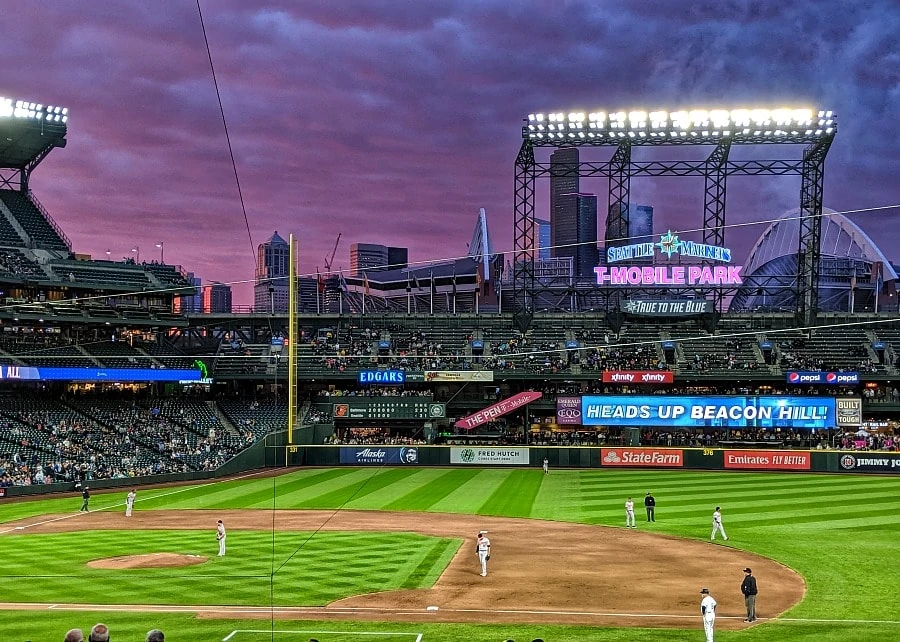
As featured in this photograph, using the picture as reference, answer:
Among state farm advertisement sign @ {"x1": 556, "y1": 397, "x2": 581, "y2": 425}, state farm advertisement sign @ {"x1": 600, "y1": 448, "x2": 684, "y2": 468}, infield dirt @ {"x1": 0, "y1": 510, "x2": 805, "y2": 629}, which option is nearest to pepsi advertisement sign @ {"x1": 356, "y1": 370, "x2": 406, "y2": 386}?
state farm advertisement sign @ {"x1": 556, "y1": 397, "x2": 581, "y2": 425}

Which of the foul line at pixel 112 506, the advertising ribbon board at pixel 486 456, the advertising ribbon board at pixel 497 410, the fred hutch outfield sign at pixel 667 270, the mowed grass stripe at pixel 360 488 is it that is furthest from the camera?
the fred hutch outfield sign at pixel 667 270

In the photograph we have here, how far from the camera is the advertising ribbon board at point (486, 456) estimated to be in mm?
59250

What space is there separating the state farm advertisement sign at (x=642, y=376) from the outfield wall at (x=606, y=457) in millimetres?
10106

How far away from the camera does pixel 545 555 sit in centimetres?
2945

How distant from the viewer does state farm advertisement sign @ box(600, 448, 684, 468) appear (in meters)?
56.4

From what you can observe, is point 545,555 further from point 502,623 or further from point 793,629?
point 793,629

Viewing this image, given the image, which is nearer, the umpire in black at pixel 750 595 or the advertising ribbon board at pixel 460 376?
the umpire in black at pixel 750 595

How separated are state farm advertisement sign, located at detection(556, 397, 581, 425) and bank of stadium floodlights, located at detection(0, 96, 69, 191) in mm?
47576

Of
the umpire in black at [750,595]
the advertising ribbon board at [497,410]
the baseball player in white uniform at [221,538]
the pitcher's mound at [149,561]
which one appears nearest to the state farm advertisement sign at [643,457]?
the advertising ribbon board at [497,410]

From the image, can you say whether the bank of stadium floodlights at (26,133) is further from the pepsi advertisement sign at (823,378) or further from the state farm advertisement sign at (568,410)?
the pepsi advertisement sign at (823,378)

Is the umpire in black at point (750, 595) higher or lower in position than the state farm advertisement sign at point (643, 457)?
higher

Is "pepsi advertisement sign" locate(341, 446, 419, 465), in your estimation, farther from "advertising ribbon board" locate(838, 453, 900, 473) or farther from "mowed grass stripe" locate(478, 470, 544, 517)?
"advertising ribbon board" locate(838, 453, 900, 473)

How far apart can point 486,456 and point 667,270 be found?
87.3 ft

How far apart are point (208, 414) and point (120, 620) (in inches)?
1837
